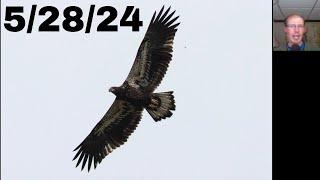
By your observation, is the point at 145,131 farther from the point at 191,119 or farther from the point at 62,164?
the point at 62,164

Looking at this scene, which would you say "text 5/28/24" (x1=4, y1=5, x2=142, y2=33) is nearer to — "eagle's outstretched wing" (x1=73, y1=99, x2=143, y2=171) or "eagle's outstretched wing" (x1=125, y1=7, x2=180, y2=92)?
"eagle's outstretched wing" (x1=125, y1=7, x2=180, y2=92)

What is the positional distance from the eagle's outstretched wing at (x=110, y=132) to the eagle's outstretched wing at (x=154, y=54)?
0.12 meters

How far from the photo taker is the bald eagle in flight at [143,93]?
293 cm

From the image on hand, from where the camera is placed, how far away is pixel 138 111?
2.96 m

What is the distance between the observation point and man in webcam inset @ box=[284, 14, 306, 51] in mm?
2986

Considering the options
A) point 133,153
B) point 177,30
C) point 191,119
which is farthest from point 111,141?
point 177,30

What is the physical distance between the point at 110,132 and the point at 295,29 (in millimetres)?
969

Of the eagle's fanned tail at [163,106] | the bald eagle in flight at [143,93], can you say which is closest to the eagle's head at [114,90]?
the bald eagle in flight at [143,93]

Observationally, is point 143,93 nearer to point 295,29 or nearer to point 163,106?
point 163,106

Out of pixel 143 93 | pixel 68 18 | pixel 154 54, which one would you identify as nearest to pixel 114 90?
pixel 143 93

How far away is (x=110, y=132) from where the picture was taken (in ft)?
9.70

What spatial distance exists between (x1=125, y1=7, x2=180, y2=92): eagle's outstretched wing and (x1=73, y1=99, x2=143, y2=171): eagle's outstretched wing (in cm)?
12

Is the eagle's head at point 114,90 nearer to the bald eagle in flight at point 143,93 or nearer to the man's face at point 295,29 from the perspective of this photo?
the bald eagle in flight at point 143,93

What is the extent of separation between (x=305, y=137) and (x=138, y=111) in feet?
2.60
